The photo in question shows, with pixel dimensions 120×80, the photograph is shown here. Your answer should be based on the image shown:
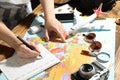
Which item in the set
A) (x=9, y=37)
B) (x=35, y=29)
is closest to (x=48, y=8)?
(x=35, y=29)

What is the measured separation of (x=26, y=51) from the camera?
3.24 feet

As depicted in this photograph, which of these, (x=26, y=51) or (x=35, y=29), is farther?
(x=35, y=29)

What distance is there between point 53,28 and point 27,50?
0.60ft

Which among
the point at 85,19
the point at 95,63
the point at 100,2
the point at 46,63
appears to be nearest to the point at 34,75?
the point at 46,63

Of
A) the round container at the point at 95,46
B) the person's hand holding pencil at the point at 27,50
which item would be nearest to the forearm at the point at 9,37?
the person's hand holding pencil at the point at 27,50

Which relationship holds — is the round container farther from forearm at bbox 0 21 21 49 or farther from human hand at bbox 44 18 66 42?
forearm at bbox 0 21 21 49

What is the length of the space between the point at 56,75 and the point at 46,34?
0.24 metres

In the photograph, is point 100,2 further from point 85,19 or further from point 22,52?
point 22,52

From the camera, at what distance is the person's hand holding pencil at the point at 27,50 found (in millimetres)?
980

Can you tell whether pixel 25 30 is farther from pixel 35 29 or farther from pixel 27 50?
pixel 27 50

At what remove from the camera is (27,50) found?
0.99m

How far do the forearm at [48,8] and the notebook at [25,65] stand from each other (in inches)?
8.2

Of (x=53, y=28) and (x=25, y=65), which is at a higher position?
(x=53, y=28)

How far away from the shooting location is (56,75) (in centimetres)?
92
